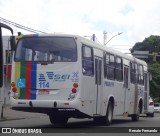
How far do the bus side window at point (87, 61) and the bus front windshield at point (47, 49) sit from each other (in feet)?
1.67

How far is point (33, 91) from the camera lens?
17.5 meters

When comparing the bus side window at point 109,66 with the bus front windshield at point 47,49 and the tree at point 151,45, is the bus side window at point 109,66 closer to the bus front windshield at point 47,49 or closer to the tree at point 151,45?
the bus front windshield at point 47,49

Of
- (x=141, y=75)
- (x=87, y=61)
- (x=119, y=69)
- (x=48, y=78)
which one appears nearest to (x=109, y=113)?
(x=119, y=69)

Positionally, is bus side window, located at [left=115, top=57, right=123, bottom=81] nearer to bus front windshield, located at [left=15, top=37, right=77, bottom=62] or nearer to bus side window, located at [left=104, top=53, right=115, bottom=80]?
bus side window, located at [left=104, top=53, right=115, bottom=80]

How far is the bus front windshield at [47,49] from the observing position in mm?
17469

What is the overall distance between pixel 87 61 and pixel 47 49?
162 cm

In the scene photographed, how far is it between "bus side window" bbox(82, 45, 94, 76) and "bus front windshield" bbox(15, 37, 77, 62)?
0.51m

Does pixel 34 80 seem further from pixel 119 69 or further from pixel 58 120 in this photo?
pixel 119 69

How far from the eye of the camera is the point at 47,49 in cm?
1767

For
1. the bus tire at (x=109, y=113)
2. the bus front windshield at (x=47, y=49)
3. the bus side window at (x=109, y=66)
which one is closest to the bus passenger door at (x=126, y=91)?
the bus side window at (x=109, y=66)

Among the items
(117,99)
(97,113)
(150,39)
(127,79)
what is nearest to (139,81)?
(127,79)

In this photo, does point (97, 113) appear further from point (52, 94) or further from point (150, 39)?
point (150, 39)

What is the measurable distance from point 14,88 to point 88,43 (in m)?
3.36

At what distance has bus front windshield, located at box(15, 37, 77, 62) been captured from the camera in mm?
17469
